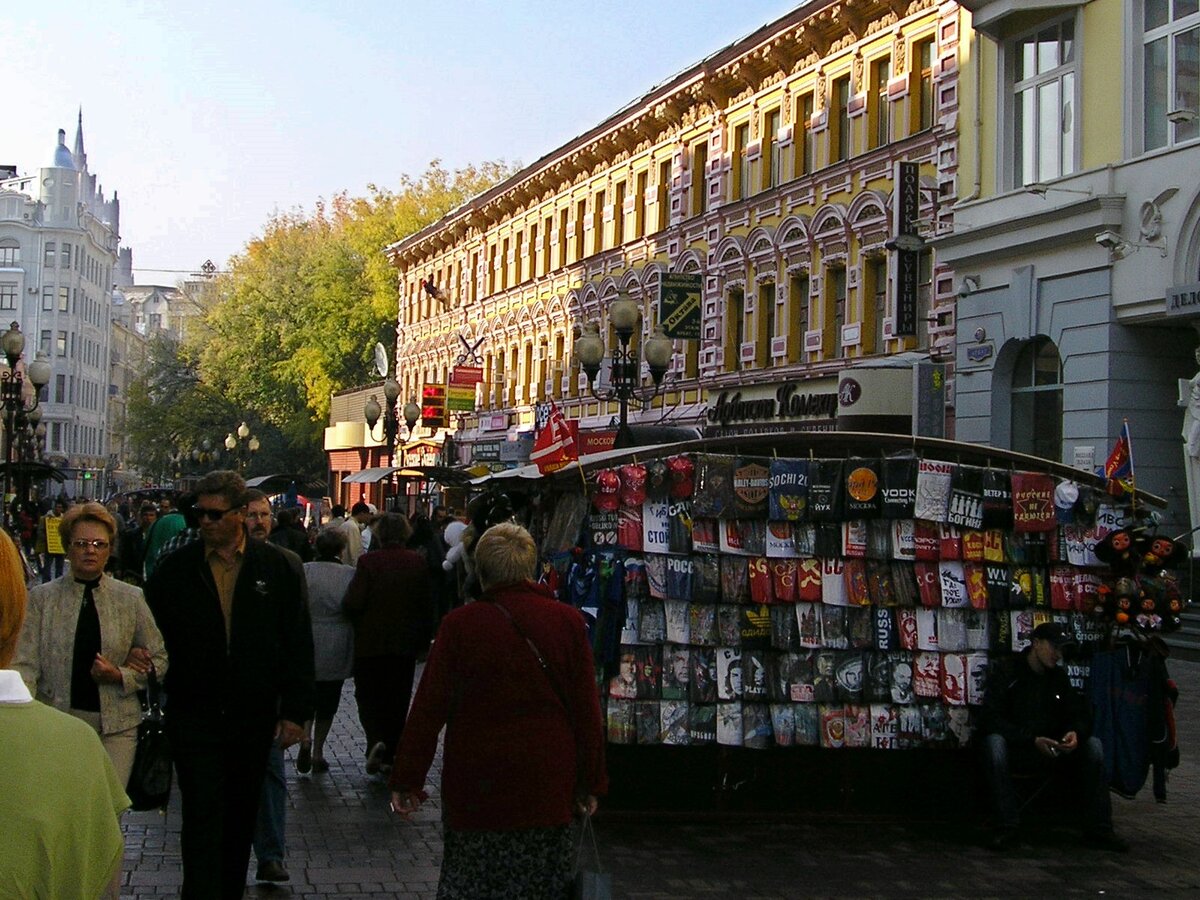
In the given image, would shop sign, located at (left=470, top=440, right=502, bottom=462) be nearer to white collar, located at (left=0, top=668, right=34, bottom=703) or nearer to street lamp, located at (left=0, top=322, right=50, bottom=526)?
street lamp, located at (left=0, top=322, right=50, bottom=526)

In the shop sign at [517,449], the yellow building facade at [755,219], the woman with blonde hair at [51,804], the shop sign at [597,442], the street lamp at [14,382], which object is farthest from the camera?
the shop sign at [517,449]

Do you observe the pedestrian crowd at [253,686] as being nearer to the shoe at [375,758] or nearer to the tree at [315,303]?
the shoe at [375,758]

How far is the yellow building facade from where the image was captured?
28.9 meters

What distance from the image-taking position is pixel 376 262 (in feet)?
230

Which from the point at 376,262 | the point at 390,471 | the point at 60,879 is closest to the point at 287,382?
the point at 376,262

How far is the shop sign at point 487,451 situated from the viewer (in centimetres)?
5128

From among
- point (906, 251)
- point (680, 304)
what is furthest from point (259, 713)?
point (680, 304)

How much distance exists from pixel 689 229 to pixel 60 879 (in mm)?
36413

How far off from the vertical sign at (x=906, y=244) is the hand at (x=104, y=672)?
73.5ft

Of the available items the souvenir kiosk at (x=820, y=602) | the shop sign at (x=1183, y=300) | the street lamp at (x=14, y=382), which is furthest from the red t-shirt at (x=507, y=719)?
the street lamp at (x=14, y=382)

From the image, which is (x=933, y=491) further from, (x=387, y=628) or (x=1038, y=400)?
(x=1038, y=400)

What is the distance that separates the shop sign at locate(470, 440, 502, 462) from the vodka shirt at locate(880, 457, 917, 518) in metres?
41.0

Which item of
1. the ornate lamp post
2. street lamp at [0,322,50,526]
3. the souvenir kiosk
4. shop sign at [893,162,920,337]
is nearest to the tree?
the ornate lamp post

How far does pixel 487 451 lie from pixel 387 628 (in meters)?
40.5
